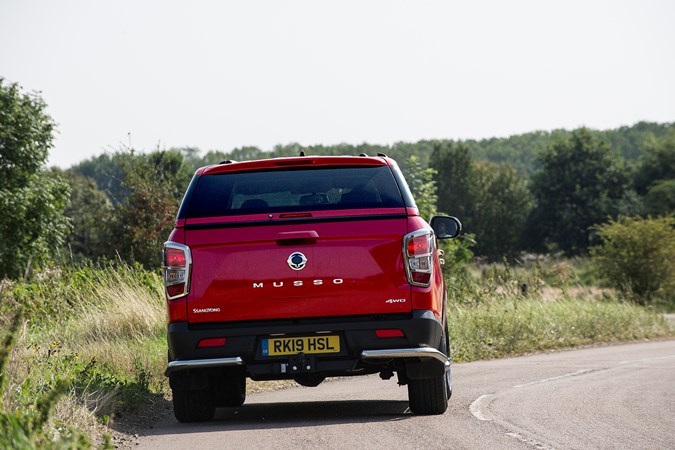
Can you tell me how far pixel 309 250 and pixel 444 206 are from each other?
88.4 metres

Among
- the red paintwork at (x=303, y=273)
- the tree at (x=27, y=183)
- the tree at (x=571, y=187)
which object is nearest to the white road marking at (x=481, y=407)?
the red paintwork at (x=303, y=273)

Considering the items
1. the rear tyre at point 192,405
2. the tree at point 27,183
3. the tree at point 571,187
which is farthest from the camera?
the tree at point 571,187

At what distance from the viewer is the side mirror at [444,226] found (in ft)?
32.7

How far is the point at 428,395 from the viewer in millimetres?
9648

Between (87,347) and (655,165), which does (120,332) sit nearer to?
(87,347)

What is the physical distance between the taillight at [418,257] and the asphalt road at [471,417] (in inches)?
45.8

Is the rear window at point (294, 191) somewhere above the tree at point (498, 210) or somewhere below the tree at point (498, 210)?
above

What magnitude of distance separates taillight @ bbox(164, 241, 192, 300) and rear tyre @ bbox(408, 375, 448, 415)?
214 centimetres

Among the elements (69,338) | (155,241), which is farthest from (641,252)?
(69,338)

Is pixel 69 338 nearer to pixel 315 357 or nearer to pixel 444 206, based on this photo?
pixel 315 357

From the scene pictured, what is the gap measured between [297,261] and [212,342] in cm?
92

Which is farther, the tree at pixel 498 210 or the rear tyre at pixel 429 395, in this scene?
the tree at pixel 498 210

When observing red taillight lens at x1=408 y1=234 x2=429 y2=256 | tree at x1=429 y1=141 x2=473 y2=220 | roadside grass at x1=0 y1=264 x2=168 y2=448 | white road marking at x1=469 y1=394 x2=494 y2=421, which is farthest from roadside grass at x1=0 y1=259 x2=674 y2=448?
tree at x1=429 y1=141 x2=473 y2=220

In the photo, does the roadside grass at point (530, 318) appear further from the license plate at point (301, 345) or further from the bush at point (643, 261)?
the license plate at point (301, 345)
